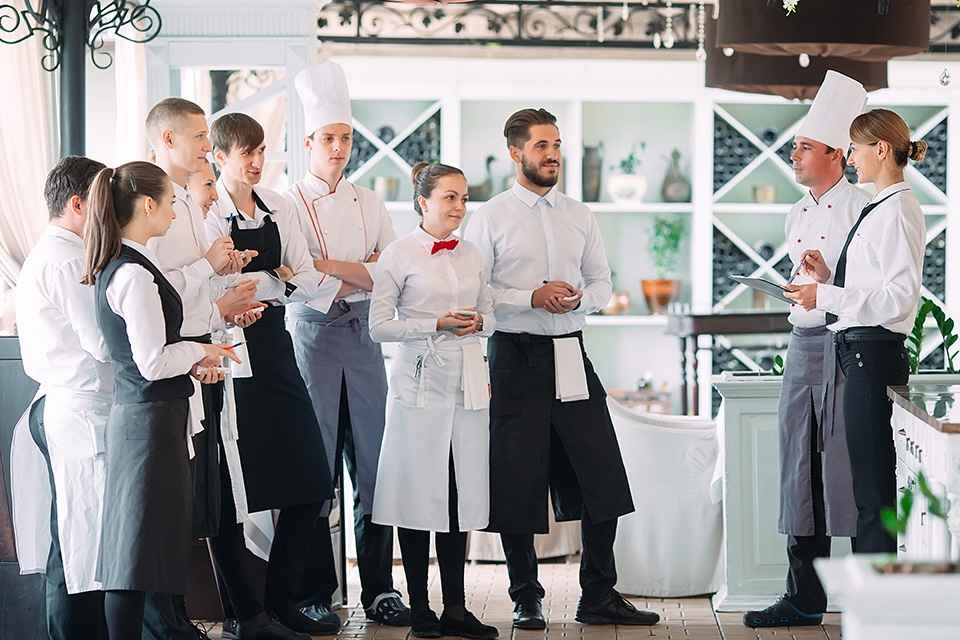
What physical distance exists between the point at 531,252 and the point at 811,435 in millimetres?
1101

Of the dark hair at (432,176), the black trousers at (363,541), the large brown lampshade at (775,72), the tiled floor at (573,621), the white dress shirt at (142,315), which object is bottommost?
the tiled floor at (573,621)

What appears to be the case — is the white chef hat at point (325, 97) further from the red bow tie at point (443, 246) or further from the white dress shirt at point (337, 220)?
the red bow tie at point (443, 246)

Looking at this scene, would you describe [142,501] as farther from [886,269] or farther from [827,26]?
[827,26]

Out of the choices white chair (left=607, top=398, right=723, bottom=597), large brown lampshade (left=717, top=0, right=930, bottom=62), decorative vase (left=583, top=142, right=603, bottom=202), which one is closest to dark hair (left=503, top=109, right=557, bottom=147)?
large brown lampshade (left=717, top=0, right=930, bottom=62)

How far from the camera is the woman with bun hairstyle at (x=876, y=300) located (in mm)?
3914

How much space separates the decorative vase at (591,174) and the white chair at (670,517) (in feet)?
10.7

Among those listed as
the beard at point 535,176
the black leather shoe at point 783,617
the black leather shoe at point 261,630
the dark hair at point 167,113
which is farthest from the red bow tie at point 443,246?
the black leather shoe at point 783,617

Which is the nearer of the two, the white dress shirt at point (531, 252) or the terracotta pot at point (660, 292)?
the white dress shirt at point (531, 252)

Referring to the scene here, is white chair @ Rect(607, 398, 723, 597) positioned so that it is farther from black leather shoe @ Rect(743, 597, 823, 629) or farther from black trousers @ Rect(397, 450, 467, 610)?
black trousers @ Rect(397, 450, 467, 610)

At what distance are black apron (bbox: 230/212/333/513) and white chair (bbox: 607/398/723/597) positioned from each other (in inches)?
53.4

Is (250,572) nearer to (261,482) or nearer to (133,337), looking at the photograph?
(261,482)

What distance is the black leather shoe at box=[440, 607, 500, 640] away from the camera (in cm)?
438

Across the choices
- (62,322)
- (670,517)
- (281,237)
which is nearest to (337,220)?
(281,237)

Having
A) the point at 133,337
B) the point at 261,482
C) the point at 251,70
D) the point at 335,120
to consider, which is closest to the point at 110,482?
the point at 133,337
